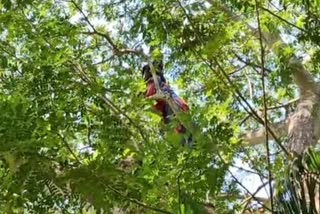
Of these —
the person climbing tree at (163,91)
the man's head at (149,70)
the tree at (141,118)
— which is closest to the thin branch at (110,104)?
the tree at (141,118)

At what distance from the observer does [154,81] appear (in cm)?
338

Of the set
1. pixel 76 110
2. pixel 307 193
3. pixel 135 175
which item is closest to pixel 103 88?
pixel 76 110

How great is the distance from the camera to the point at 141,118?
2965 millimetres

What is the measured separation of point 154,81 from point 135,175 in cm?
121

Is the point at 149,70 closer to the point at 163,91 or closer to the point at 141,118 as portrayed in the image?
the point at 163,91

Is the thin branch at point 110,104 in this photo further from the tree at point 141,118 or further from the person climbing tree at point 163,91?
the person climbing tree at point 163,91

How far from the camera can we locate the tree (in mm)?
2082

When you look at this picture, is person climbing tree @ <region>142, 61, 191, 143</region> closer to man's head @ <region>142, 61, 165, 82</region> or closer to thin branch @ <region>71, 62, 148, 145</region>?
man's head @ <region>142, 61, 165, 82</region>

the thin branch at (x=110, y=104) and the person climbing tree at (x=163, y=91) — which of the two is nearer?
the thin branch at (x=110, y=104)

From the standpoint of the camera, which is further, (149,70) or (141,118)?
(149,70)

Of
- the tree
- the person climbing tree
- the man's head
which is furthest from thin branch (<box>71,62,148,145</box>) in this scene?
the man's head

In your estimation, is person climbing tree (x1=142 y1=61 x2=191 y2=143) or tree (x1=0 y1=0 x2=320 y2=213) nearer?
tree (x1=0 y1=0 x2=320 y2=213)

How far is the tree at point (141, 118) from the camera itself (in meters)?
2.08

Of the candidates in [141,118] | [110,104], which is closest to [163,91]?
[141,118]
